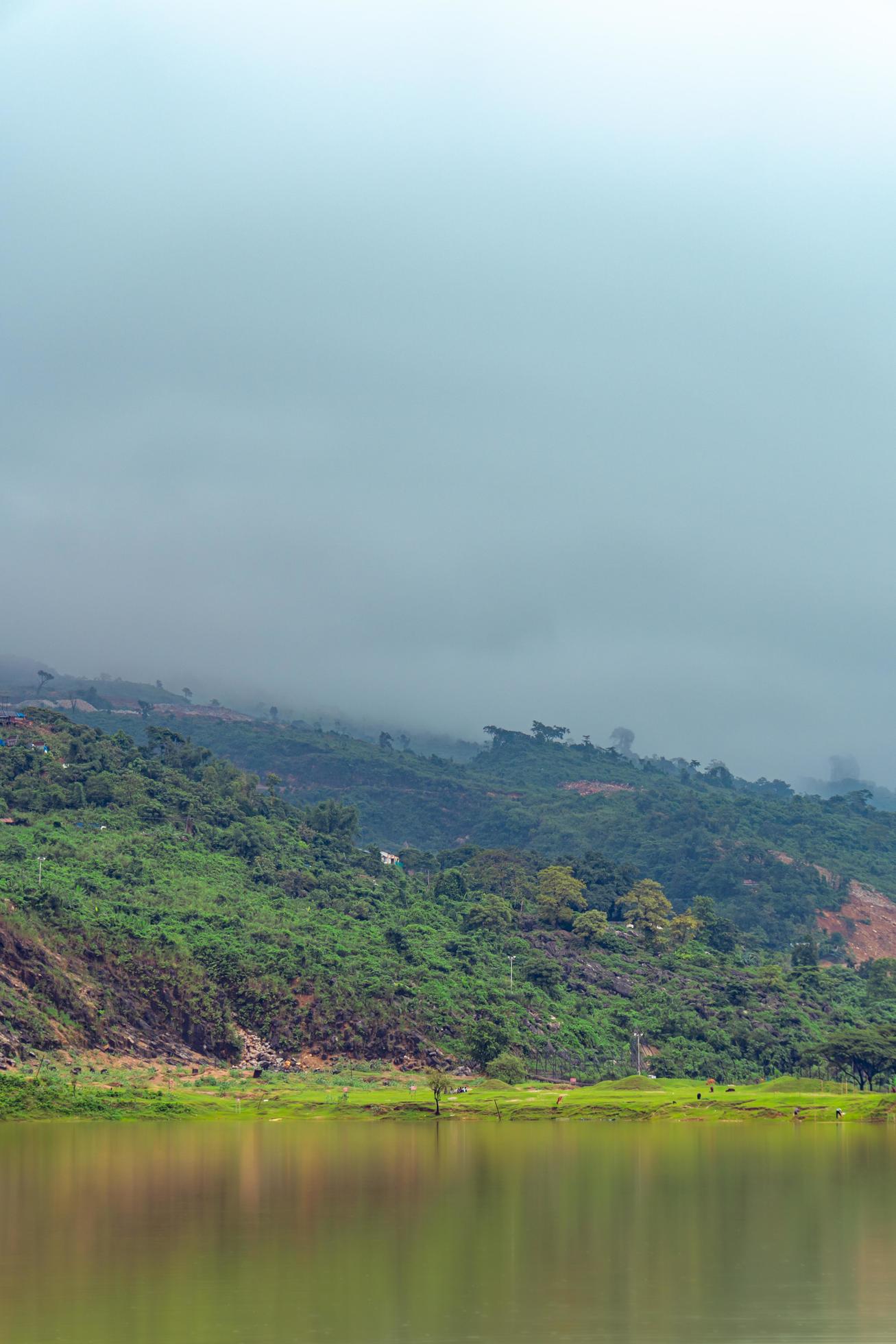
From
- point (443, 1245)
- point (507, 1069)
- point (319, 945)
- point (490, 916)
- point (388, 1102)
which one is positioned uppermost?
point (443, 1245)

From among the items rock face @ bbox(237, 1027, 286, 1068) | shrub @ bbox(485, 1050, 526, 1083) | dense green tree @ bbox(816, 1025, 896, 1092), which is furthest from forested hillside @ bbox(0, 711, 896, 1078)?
dense green tree @ bbox(816, 1025, 896, 1092)

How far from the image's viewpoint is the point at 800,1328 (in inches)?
1083

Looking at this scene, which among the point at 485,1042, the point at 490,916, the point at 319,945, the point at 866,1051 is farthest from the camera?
the point at 490,916

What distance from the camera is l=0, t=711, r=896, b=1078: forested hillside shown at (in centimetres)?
11700

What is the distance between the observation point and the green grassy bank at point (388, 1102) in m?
90.6

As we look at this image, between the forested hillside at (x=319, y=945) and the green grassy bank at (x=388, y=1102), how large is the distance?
31.3 ft

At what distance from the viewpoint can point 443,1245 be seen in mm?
38281

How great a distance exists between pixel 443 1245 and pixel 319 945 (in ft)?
315

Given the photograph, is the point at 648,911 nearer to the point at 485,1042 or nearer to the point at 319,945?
the point at 319,945

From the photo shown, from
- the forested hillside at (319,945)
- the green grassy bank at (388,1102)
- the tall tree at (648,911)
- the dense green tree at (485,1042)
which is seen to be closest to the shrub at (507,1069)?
the dense green tree at (485,1042)

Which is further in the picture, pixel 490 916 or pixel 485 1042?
pixel 490 916

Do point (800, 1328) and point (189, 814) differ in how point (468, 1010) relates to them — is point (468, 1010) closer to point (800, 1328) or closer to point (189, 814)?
point (189, 814)

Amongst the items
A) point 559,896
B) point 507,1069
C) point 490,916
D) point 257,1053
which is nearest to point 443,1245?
point 507,1069

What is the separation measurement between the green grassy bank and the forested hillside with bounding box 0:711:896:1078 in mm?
9525
